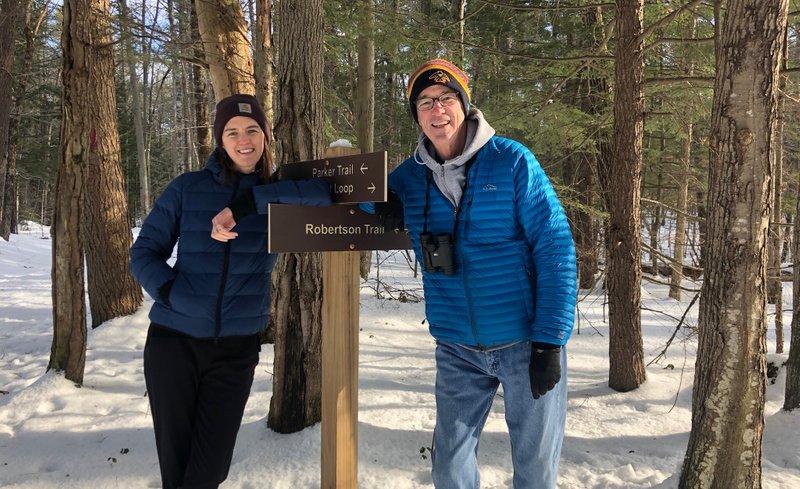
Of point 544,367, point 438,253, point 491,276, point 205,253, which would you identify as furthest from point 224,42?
point 544,367

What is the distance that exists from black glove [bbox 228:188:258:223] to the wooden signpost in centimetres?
18

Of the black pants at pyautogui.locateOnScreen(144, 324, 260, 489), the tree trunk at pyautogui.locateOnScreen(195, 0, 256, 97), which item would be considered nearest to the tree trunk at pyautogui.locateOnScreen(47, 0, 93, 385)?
the tree trunk at pyautogui.locateOnScreen(195, 0, 256, 97)

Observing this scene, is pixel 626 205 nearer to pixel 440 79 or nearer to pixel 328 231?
pixel 440 79

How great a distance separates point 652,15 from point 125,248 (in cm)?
736

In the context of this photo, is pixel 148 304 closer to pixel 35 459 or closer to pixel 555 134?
pixel 35 459

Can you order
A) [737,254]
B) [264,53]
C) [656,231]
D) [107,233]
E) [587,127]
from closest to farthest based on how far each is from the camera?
1. [737,254]
2. [264,53]
3. [107,233]
4. [587,127]
5. [656,231]

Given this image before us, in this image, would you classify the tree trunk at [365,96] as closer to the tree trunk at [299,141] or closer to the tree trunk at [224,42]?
the tree trunk at [224,42]

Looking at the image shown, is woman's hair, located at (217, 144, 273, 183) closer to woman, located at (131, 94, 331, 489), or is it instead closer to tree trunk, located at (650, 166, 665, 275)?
woman, located at (131, 94, 331, 489)

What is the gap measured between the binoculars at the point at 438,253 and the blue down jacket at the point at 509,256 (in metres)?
0.04

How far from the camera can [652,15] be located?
5895mm

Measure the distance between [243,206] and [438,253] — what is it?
0.85 meters

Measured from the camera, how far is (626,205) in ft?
15.7

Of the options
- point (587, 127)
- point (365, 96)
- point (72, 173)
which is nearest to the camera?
point (72, 173)

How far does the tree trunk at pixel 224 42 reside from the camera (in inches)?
213
